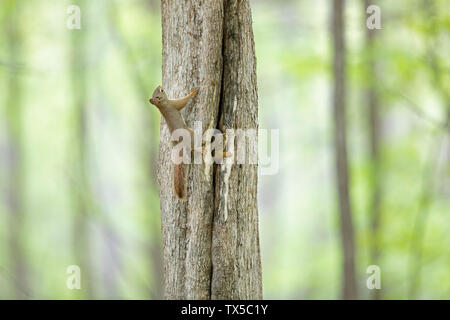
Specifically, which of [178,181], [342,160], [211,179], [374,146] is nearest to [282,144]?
[374,146]

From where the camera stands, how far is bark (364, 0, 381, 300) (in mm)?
7143

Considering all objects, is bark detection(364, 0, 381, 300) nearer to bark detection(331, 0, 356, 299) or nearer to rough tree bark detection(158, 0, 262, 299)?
bark detection(331, 0, 356, 299)

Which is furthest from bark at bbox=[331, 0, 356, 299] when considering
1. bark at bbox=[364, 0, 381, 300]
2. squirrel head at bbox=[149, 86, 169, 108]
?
squirrel head at bbox=[149, 86, 169, 108]

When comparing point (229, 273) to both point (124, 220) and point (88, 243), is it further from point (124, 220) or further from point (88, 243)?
point (124, 220)

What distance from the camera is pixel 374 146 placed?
8133 mm

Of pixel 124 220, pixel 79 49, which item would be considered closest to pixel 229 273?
pixel 79 49

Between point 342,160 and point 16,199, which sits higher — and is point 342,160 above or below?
above

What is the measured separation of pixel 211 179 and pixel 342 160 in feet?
10.2

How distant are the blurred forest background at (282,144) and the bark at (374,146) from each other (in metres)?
0.03

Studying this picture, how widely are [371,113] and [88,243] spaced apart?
6863 millimetres

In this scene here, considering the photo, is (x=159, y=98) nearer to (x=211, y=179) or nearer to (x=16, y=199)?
(x=211, y=179)

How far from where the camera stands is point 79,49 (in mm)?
9500

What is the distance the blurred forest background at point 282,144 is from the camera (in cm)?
754

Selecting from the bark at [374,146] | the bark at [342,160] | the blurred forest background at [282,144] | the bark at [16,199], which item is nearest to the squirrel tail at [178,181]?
the blurred forest background at [282,144]
